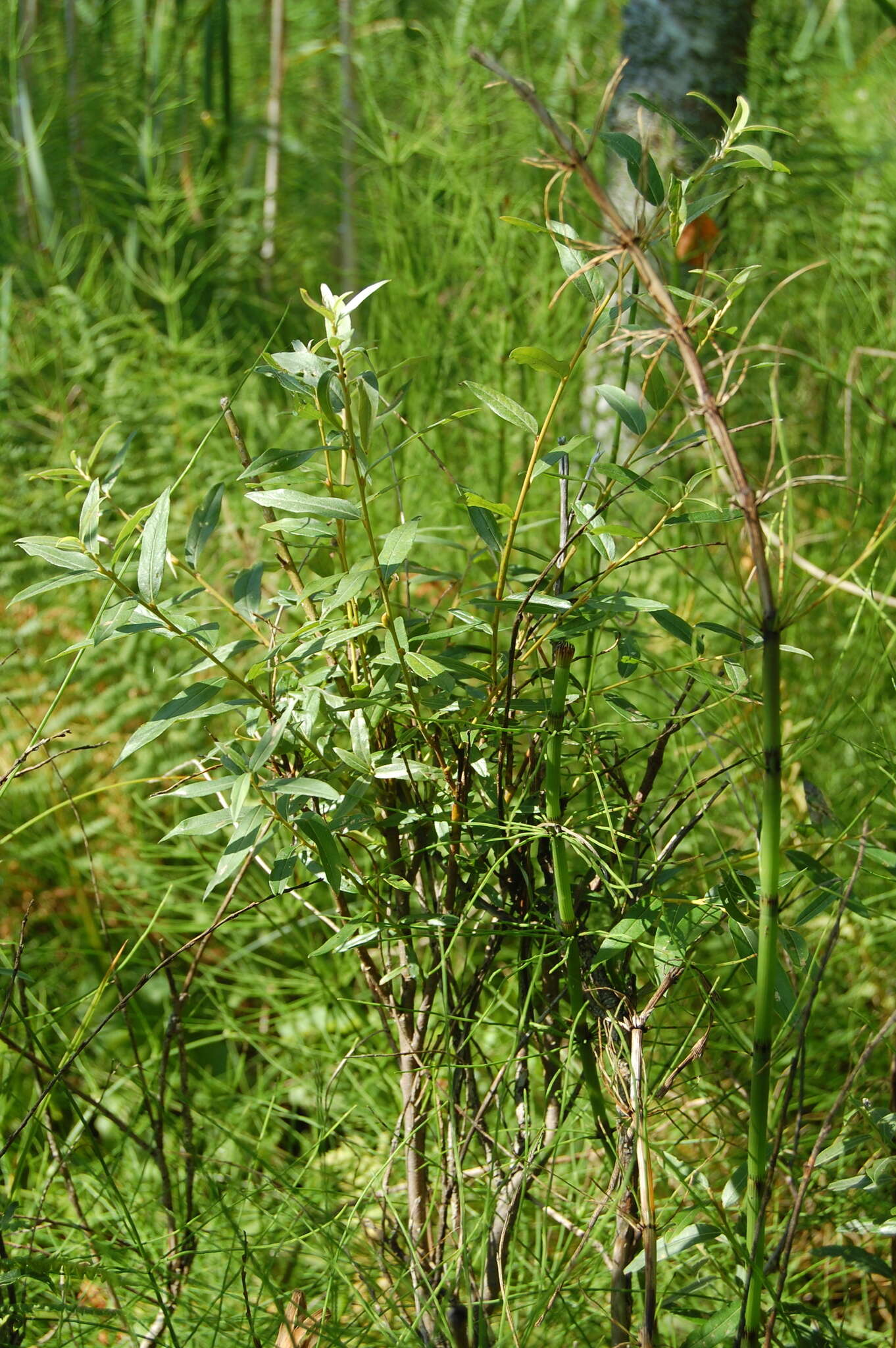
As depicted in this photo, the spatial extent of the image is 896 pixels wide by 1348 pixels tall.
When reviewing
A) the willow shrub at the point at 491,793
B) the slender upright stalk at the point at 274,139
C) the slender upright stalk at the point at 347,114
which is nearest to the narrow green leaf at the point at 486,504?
the willow shrub at the point at 491,793

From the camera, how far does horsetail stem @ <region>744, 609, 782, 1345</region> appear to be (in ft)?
1.67

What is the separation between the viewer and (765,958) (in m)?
0.53

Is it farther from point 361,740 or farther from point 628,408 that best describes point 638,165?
point 361,740

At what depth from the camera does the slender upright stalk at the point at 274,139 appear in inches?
110

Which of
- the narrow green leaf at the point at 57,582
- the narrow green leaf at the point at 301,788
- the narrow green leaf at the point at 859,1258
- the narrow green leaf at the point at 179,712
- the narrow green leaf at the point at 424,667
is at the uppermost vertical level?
the narrow green leaf at the point at 57,582

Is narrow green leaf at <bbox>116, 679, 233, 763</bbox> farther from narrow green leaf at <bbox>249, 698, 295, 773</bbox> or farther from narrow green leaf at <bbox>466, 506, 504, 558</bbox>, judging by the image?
narrow green leaf at <bbox>466, 506, 504, 558</bbox>

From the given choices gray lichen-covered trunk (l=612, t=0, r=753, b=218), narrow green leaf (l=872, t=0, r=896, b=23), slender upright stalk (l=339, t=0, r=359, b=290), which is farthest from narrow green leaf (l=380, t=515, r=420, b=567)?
Result: slender upright stalk (l=339, t=0, r=359, b=290)

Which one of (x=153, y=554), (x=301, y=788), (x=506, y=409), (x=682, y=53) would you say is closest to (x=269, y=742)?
(x=301, y=788)

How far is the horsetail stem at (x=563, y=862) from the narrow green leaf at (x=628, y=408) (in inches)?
5.0

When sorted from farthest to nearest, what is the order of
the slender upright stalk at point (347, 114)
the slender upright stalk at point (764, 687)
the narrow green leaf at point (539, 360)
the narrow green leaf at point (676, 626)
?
the slender upright stalk at point (347, 114) < the narrow green leaf at point (676, 626) < the narrow green leaf at point (539, 360) < the slender upright stalk at point (764, 687)

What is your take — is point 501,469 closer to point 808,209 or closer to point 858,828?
point 858,828

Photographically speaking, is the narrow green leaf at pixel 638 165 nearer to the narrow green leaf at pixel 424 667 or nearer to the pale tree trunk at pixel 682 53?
the narrow green leaf at pixel 424 667

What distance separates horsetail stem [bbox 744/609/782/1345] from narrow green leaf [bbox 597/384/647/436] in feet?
0.53

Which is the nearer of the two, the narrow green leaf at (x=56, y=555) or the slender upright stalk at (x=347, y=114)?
the narrow green leaf at (x=56, y=555)
